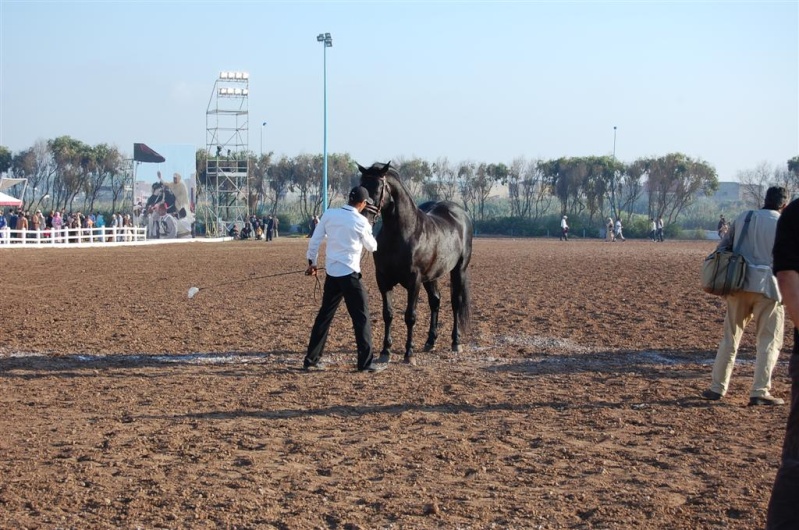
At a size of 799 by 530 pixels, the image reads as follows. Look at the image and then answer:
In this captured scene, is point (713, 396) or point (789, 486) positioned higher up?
point (789, 486)

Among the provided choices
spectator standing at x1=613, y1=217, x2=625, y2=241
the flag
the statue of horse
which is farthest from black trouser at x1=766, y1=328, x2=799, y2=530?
the flag

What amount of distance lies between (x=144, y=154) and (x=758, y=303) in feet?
198

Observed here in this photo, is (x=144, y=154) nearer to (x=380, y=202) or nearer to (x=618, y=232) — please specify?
(x=618, y=232)

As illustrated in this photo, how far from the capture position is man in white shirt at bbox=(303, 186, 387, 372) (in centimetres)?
934

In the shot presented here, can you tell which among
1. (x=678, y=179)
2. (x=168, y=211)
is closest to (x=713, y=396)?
(x=168, y=211)

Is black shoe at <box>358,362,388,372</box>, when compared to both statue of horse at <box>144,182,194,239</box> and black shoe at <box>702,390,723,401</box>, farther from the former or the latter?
statue of horse at <box>144,182,194,239</box>

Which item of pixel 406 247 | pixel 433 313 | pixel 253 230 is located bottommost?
pixel 253 230

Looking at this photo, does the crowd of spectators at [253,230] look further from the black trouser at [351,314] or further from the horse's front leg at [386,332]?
the black trouser at [351,314]

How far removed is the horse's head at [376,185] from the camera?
9.74 metres

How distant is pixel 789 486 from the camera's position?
380 centimetres

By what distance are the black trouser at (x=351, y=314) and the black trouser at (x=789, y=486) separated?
5.89 m

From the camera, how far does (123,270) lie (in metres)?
24.3

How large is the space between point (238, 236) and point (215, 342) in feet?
170

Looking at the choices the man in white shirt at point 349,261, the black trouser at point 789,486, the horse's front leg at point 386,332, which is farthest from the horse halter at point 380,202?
the black trouser at point 789,486
